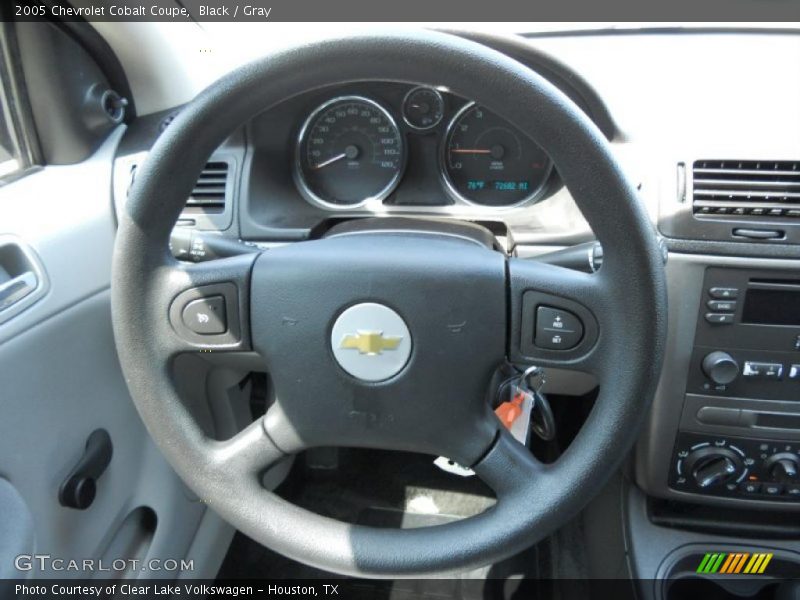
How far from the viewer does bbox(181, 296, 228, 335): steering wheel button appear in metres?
0.96

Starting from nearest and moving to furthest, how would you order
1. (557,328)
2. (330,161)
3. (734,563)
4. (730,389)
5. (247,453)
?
(557,328) < (247,453) < (730,389) < (734,563) < (330,161)

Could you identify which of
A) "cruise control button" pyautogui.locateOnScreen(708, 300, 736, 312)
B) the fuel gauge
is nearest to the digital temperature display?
the fuel gauge

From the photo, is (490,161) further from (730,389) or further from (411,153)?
(730,389)

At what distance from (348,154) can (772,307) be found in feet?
3.05

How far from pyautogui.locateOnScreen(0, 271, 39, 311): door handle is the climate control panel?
128 centimetres

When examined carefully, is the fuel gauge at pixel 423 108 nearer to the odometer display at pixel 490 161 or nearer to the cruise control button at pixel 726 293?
the odometer display at pixel 490 161

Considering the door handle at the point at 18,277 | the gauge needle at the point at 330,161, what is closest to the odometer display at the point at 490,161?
the gauge needle at the point at 330,161

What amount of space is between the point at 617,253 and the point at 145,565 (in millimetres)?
1265

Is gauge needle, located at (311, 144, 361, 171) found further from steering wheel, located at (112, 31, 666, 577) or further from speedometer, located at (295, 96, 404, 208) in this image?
steering wheel, located at (112, 31, 666, 577)

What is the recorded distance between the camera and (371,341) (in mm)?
925

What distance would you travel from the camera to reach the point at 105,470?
138cm

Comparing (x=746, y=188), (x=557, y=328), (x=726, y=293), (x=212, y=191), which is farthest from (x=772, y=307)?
(x=212, y=191)

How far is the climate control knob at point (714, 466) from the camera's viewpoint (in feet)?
4.26

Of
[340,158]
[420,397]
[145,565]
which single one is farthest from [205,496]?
Answer: [340,158]
